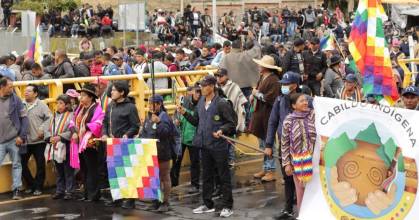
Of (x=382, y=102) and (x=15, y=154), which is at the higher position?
(x=382, y=102)

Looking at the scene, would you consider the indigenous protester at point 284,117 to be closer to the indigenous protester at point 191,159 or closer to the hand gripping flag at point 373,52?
Result: the hand gripping flag at point 373,52

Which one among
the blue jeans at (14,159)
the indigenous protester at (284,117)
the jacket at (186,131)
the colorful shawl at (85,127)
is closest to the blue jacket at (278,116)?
the indigenous protester at (284,117)

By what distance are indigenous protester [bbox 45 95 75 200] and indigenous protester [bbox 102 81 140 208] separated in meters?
0.93

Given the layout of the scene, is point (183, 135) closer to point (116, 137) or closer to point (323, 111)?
point (116, 137)

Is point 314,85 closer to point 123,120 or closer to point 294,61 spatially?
point 294,61

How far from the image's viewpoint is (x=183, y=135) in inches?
525

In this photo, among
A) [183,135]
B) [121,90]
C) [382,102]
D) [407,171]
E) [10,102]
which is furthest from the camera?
[183,135]

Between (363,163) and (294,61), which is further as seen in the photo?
(294,61)

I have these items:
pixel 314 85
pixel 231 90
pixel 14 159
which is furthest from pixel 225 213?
pixel 314 85

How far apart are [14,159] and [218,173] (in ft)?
10.9

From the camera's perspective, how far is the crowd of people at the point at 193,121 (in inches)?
425

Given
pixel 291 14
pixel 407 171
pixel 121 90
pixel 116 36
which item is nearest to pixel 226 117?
pixel 121 90

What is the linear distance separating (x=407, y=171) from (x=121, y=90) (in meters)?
4.60

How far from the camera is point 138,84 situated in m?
14.5
